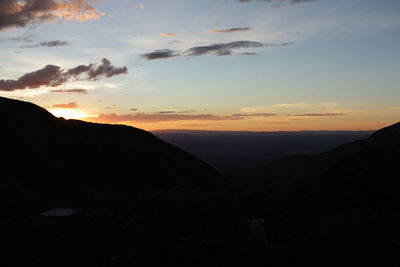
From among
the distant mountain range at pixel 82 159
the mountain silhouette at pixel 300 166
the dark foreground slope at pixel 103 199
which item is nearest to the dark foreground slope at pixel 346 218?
the dark foreground slope at pixel 103 199

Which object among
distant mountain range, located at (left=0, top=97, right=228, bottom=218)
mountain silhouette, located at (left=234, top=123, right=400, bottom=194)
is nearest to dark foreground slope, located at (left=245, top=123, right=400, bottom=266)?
distant mountain range, located at (left=0, top=97, right=228, bottom=218)

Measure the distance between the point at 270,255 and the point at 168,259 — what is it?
4.76 meters

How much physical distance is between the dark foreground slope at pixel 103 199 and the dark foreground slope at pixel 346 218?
477 cm

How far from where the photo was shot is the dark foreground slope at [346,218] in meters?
25.8

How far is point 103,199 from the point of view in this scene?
1927cm

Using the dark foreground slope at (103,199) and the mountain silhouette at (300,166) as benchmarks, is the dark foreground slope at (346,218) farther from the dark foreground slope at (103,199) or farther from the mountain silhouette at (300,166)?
the mountain silhouette at (300,166)

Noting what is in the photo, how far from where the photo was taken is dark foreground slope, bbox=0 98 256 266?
16094mm

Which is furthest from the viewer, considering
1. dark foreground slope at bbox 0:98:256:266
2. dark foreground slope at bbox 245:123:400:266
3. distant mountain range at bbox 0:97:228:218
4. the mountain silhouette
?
the mountain silhouette

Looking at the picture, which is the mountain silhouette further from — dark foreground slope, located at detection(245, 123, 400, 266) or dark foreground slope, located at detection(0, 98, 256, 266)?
dark foreground slope, located at detection(0, 98, 256, 266)

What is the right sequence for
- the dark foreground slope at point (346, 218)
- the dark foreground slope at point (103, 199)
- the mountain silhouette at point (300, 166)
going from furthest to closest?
the mountain silhouette at point (300, 166) < the dark foreground slope at point (346, 218) < the dark foreground slope at point (103, 199)

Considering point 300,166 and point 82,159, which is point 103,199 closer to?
point 82,159

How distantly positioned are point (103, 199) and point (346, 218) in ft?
67.3

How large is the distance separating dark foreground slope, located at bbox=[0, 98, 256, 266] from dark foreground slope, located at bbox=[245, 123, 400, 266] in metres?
4.77

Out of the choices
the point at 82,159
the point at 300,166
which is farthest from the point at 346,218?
the point at 300,166
